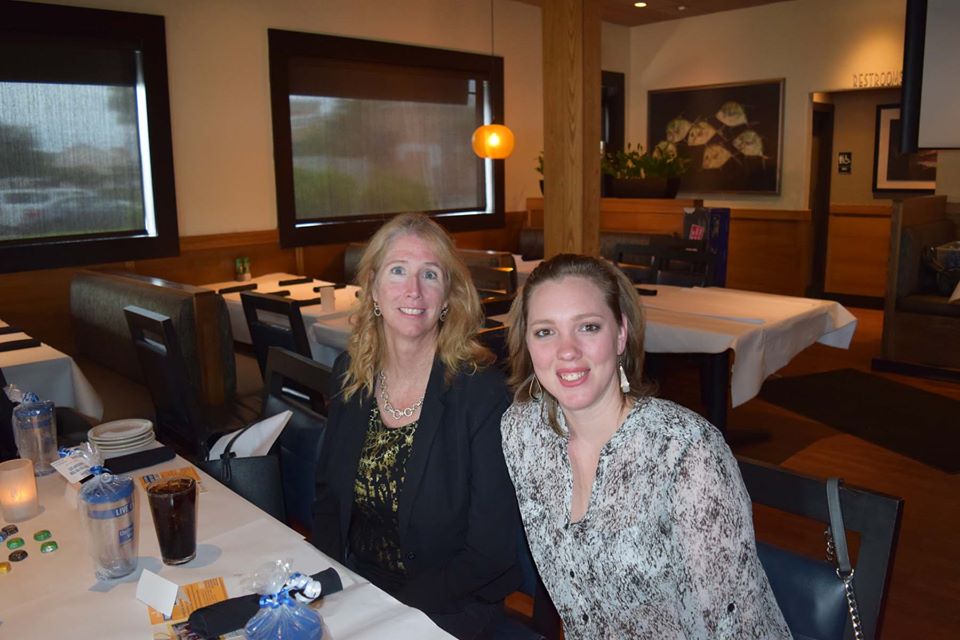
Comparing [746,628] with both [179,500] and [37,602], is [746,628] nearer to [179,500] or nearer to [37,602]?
[179,500]

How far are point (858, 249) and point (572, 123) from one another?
5.48 meters

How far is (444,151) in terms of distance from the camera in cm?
764

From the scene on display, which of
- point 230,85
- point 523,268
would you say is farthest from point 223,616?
point 230,85

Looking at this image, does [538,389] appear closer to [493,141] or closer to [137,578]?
[137,578]

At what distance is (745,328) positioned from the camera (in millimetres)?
3775

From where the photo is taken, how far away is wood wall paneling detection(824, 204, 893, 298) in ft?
27.2

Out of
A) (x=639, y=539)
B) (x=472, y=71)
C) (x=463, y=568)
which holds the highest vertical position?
(x=472, y=71)

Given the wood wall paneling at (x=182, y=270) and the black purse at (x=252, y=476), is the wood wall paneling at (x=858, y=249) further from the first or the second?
the black purse at (x=252, y=476)

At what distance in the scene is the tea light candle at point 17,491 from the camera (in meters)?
1.77

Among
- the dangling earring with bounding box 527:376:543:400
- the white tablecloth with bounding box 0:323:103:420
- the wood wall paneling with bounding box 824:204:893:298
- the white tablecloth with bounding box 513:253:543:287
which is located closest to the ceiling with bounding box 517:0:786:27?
the wood wall paneling with bounding box 824:204:893:298

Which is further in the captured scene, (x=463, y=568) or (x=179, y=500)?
(x=463, y=568)

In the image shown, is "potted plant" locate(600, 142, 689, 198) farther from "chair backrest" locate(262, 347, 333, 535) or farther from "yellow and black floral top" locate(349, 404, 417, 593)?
"yellow and black floral top" locate(349, 404, 417, 593)

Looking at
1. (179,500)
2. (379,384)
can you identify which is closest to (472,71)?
(379,384)

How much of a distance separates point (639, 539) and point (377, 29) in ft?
20.4
